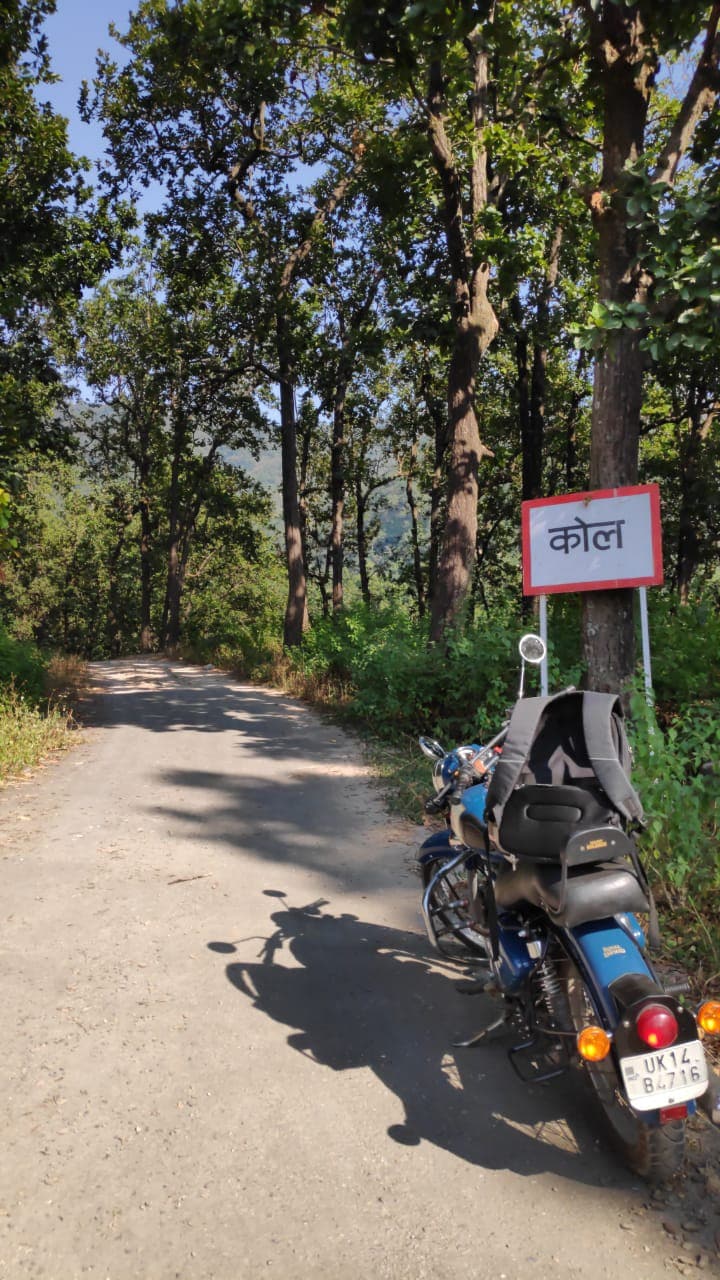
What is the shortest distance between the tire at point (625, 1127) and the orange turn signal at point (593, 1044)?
0.40 feet

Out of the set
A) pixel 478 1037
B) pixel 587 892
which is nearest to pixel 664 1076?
pixel 587 892

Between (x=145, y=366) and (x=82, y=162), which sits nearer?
(x=82, y=162)

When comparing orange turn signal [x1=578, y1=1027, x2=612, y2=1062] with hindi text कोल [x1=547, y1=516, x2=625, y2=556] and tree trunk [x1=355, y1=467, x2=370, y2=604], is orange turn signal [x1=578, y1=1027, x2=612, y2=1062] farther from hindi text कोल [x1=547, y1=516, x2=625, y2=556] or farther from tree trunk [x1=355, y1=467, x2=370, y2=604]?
tree trunk [x1=355, y1=467, x2=370, y2=604]

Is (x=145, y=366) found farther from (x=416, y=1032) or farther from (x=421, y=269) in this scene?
(x=416, y=1032)

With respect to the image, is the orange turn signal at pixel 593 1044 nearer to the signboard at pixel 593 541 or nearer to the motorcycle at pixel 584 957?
the motorcycle at pixel 584 957

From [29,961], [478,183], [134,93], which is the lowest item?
[29,961]

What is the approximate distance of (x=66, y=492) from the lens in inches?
1443

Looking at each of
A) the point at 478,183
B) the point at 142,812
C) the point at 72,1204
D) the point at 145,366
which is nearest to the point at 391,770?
the point at 142,812

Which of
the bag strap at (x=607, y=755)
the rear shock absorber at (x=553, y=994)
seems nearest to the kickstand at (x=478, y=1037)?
the rear shock absorber at (x=553, y=994)

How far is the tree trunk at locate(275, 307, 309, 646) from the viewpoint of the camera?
1859 cm

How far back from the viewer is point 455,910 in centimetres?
384

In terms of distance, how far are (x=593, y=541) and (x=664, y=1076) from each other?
4.50 metres

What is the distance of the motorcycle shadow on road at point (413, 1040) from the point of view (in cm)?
274

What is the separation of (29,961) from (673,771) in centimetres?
363
